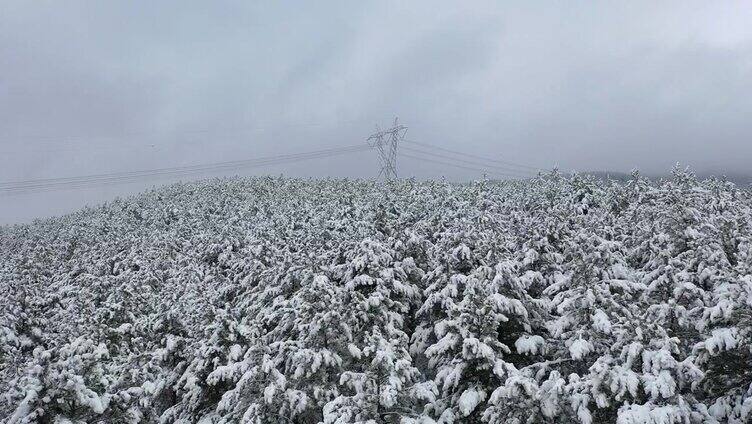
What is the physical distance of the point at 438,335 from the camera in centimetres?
1400

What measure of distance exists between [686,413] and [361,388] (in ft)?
21.2

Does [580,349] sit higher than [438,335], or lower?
higher

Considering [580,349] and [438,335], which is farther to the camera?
[438,335]

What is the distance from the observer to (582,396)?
34.5 ft

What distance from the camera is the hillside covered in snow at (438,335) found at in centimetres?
1089

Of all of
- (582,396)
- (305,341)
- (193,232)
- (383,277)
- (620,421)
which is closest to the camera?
(620,421)

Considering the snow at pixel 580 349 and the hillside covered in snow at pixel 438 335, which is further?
the snow at pixel 580 349

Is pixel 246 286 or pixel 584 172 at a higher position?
pixel 584 172

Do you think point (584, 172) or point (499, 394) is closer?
point (499, 394)

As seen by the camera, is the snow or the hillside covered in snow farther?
the snow

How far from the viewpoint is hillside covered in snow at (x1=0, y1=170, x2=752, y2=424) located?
10.9m

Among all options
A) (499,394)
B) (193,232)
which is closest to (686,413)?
(499,394)

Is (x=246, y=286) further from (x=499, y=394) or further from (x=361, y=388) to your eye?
(x=499, y=394)

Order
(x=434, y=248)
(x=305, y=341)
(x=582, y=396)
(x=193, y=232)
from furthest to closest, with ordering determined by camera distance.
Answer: (x=193, y=232), (x=434, y=248), (x=305, y=341), (x=582, y=396)
